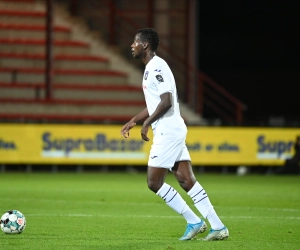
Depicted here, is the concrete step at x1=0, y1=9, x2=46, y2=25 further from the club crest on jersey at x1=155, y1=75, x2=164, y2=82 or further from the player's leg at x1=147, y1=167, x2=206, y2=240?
the player's leg at x1=147, y1=167, x2=206, y2=240

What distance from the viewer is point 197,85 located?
24.6 metres

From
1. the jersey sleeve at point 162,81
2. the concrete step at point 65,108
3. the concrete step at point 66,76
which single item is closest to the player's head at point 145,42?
the jersey sleeve at point 162,81

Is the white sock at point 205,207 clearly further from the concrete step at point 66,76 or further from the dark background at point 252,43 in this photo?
the dark background at point 252,43

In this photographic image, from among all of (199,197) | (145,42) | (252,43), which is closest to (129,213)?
(199,197)

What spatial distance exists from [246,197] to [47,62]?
32.7 feet

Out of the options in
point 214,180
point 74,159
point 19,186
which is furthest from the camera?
point 74,159

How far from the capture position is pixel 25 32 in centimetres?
2412

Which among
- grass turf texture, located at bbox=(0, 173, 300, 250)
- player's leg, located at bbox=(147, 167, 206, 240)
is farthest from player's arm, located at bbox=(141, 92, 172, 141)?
grass turf texture, located at bbox=(0, 173, 300, 250)

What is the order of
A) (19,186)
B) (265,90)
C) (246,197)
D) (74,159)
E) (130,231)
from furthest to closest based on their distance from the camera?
(265,90) < (74,159) < (19,186) < (246,197) < (130,231)

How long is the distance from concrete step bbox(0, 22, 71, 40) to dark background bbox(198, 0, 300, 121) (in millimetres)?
5738

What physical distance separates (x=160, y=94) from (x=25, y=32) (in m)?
17.0

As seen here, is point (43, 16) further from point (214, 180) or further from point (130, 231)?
point (130, 231)

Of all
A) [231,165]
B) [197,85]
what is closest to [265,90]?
[197,85]

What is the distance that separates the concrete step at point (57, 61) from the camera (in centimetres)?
2306
